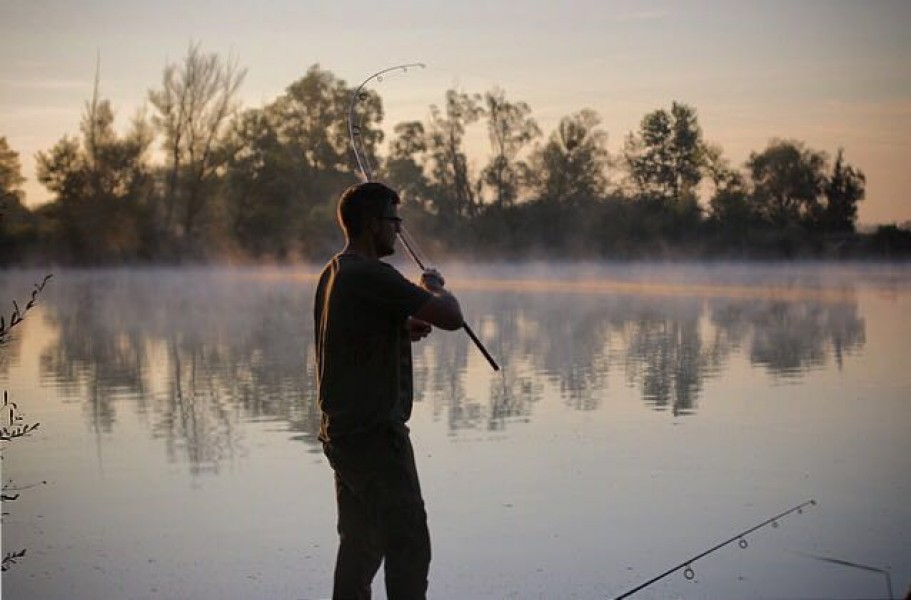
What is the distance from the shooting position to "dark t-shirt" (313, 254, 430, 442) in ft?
10.6

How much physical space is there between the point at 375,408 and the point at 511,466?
3.18 meters

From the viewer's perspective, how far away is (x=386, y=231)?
11.1 ft

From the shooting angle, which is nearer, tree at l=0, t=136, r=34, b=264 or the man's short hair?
the man's short hair

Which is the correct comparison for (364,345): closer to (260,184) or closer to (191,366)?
(191,366)

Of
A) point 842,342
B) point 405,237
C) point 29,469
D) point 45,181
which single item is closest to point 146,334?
point 842,342

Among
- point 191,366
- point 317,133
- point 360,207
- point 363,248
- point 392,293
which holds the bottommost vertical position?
point 191,366

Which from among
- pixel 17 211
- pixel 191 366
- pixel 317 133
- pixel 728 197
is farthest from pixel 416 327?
pixel 317 133

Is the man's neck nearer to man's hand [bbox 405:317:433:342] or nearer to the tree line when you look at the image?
man's hand [bbox 405:317:433:342]

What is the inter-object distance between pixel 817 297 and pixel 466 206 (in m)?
21.1

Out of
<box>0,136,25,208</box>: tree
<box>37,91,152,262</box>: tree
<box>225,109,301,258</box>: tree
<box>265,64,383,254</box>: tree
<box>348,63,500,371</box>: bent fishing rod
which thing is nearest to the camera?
<box>348,63,500,371</box>: bent fishing rod

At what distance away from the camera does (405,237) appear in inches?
160

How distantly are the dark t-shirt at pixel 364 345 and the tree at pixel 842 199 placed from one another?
39.2 meters

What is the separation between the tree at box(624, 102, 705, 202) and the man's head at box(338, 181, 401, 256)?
40715mm

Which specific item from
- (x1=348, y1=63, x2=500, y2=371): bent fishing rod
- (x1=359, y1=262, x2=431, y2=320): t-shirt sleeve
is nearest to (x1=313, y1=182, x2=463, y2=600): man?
(x1=359, y1=262, x2=431, y2=320): t-shirt sleeve
